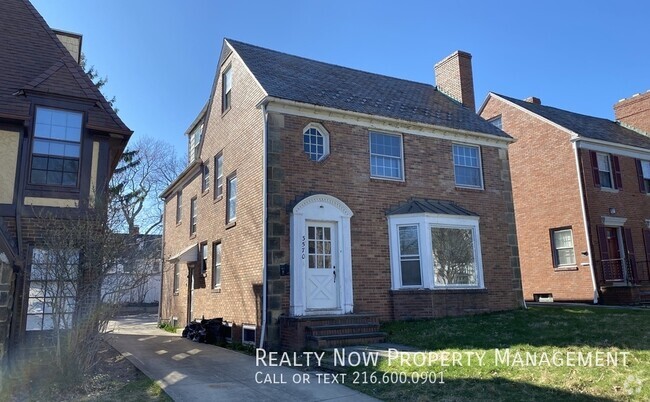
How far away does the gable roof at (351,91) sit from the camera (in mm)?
12977

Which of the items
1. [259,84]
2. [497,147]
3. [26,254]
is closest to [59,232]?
[26,254]

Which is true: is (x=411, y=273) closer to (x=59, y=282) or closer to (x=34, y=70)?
(x=59, y=282)

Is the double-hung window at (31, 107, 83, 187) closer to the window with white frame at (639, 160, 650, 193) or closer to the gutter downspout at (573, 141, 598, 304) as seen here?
the gutter downspout at (573, 141, 598, 304)

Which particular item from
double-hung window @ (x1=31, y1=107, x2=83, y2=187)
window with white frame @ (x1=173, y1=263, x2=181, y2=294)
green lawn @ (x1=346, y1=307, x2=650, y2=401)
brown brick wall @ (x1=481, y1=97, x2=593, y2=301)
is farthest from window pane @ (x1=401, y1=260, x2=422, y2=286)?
window with white frame @ (x1=173, y1=263, x2=181, y2=294)

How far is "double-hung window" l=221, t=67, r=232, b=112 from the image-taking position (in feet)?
49.8

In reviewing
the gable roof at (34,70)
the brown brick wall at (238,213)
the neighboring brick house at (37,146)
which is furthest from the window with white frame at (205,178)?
the gable roof at (34,70)

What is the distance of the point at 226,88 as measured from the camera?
1558 cm

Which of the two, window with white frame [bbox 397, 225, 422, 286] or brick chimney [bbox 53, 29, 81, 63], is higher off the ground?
brick chimney [bbox 53, 29, 81, 63]

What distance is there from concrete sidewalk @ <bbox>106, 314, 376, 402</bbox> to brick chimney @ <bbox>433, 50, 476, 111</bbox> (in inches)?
482

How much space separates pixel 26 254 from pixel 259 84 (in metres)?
6.54

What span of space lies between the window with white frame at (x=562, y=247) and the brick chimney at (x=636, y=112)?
8.24 m

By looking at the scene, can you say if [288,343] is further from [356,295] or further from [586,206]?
[586,206]

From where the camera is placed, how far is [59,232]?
8086 millimetres

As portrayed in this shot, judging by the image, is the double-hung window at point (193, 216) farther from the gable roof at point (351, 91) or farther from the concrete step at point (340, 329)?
the concrete step at point (340, 329)
